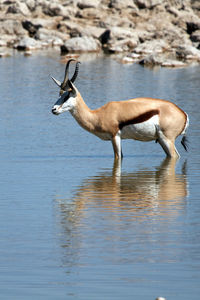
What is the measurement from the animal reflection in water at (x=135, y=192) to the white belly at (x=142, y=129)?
0.65 meters

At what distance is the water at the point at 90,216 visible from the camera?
7.17 meters

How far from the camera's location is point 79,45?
156ft

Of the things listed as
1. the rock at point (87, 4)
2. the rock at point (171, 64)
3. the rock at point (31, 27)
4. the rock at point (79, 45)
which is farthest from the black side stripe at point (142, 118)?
the rock at point (87, 4)

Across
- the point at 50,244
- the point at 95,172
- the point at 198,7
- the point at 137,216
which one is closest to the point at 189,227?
the point at 137,216

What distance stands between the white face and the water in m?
1.04

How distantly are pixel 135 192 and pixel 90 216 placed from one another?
1.84 m

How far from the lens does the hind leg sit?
1379 centimetres

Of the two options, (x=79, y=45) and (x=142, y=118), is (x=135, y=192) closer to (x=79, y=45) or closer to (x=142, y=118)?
(x=142, y=118)

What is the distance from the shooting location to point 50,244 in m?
8.50

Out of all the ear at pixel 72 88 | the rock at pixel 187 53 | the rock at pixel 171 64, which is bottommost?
the ear at pixel 72 88

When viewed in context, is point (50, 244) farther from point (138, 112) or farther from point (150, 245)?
point (138, 112)

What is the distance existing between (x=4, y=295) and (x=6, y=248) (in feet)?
4.97

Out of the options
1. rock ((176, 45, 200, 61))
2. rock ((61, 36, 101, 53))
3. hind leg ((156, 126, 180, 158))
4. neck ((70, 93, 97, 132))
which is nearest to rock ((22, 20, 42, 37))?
rock ((61, 36, 101, 53))

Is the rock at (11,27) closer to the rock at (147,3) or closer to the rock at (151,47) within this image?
the rock at (147,3)
